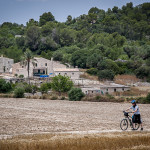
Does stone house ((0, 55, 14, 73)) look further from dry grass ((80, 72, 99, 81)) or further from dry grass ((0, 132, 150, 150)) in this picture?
dry grass ((0, 132, 150, 150))

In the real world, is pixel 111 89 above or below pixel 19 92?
above

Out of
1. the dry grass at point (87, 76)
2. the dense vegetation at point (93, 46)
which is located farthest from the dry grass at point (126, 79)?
the dry grass at point (87, 76)

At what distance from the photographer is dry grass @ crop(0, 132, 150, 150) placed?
42.8ft

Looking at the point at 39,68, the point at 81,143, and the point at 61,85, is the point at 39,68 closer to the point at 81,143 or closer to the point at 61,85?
the point at 61,85

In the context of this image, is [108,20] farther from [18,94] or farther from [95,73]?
[18,94]

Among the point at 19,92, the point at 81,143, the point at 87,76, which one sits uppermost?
the point at 87,76

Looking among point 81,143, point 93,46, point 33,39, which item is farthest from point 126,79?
point 81,143

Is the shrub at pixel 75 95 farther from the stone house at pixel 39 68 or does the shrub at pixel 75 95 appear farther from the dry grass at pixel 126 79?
the stone house at pixel 39 68

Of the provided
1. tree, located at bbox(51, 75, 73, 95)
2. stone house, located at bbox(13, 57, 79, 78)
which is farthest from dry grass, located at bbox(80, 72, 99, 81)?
tree, located at bbox(51, 75, 73, 95)

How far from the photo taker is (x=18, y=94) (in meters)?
40.1

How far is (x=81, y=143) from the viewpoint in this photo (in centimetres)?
1362

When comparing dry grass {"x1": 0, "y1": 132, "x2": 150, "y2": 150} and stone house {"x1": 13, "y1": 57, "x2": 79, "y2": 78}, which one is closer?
dry grass {"x1": 0, "y1": 132, "x2": 150, "y2": 150}

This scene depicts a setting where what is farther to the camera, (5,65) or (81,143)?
(5,65)

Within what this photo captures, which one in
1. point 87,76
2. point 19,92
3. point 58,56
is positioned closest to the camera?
point 19,92
